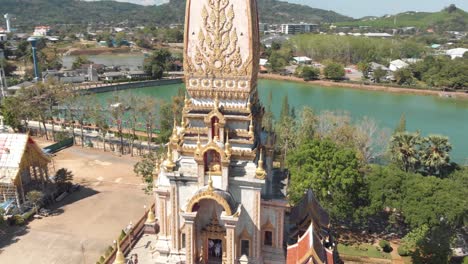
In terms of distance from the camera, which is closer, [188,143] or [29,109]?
[188,143]

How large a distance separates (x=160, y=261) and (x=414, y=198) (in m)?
14.8

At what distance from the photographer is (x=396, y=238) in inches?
996

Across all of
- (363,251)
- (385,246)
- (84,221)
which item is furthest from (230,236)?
(84,221)

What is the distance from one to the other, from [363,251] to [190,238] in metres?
12.7

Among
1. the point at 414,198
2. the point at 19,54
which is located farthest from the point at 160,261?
the point at 19,54

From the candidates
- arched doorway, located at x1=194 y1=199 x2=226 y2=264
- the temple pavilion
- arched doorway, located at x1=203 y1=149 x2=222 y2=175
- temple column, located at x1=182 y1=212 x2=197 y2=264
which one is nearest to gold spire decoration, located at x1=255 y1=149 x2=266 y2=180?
arched doorway, located at x1=203 y1=149 x2=222 y2=175

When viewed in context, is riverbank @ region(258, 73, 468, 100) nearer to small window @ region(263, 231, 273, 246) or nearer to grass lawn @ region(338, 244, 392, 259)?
grass lawn @ region(338, 244, 392, 259)

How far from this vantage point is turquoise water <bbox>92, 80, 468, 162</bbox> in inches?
2263

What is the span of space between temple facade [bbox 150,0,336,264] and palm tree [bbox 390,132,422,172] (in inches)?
638

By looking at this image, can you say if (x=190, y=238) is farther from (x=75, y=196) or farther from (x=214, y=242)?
(x=75, y=196)

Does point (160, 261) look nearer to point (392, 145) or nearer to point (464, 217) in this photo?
point (464, 217)

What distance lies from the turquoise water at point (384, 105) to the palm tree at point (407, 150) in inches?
805

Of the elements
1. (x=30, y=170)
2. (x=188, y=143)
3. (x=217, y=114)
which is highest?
(x=217, y=114)

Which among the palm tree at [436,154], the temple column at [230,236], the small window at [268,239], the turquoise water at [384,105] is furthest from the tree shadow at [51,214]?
the turquoise water at [384,105]
